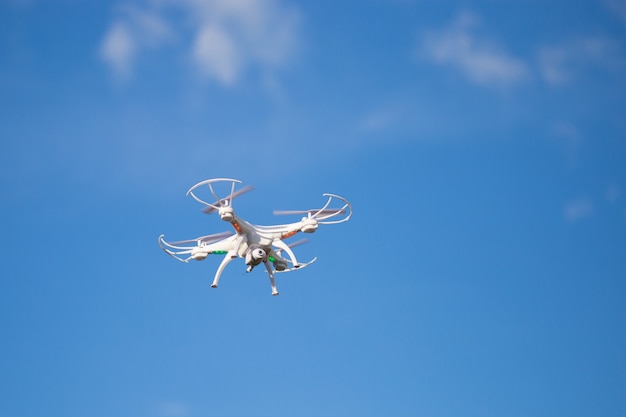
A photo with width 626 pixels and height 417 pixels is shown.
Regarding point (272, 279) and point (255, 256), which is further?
point (272, 279)

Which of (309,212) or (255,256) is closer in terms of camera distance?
(255,256)

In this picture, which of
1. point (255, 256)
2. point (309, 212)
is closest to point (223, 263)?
point (255, 256)

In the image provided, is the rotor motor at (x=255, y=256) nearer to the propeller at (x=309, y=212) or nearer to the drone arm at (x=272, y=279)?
the drone arm at (x=272, y=279)

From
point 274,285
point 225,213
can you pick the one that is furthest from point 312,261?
point 225,213

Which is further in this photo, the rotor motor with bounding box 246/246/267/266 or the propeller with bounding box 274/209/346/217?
the propeller with bounding box 274/209/346/217

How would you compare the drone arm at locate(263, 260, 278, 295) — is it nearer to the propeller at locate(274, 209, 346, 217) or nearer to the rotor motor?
the rotor motor

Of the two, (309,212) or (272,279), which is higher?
(309,212)

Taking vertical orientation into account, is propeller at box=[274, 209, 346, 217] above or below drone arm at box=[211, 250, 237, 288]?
above

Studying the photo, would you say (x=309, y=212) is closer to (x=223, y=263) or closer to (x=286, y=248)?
(x=286, y=248)

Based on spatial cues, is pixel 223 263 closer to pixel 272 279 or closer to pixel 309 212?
pixel 272 279

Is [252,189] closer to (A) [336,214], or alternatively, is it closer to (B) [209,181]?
(B) [209,181]

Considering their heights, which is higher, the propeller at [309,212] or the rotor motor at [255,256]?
the propeller at [309,212]
